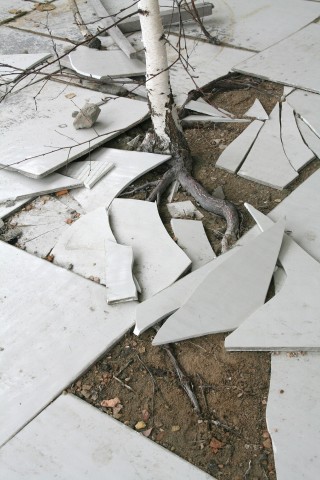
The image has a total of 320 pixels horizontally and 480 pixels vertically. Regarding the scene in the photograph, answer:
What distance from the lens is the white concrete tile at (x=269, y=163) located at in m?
3.32

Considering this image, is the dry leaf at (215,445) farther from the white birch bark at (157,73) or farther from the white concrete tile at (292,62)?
the white concrete tile at (292,62)

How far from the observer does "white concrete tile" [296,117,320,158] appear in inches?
139

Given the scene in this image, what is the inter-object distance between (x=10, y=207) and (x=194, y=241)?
3.76 feet

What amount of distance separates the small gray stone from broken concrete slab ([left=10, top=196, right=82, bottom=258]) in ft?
2.18

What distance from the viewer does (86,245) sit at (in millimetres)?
2936

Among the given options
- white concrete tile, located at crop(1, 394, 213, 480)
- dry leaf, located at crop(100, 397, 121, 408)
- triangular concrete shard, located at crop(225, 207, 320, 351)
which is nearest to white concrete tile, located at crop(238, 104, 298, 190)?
triangular concrete shard, located at crop(225, 207, 320, 351)

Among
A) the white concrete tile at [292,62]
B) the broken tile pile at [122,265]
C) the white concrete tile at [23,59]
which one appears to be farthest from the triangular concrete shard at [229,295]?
the white concrete tile at [23,59]

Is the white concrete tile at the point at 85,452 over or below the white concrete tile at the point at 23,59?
below

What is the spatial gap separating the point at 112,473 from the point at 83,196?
1758 millimetres

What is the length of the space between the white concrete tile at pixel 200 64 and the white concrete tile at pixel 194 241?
4.66 feet

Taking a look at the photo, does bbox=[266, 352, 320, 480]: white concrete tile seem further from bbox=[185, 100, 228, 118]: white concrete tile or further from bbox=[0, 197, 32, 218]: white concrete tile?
bbox=[185, 100, 228, 118]: white concrete tile

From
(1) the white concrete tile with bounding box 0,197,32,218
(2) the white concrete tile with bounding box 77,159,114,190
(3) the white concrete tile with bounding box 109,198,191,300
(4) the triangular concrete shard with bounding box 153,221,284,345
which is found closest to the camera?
(4) the triangular concrete shard with bounding box 153,221,284,345

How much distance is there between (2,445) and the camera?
6.87ft

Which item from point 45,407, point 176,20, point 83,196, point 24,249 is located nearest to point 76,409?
point 45,407
